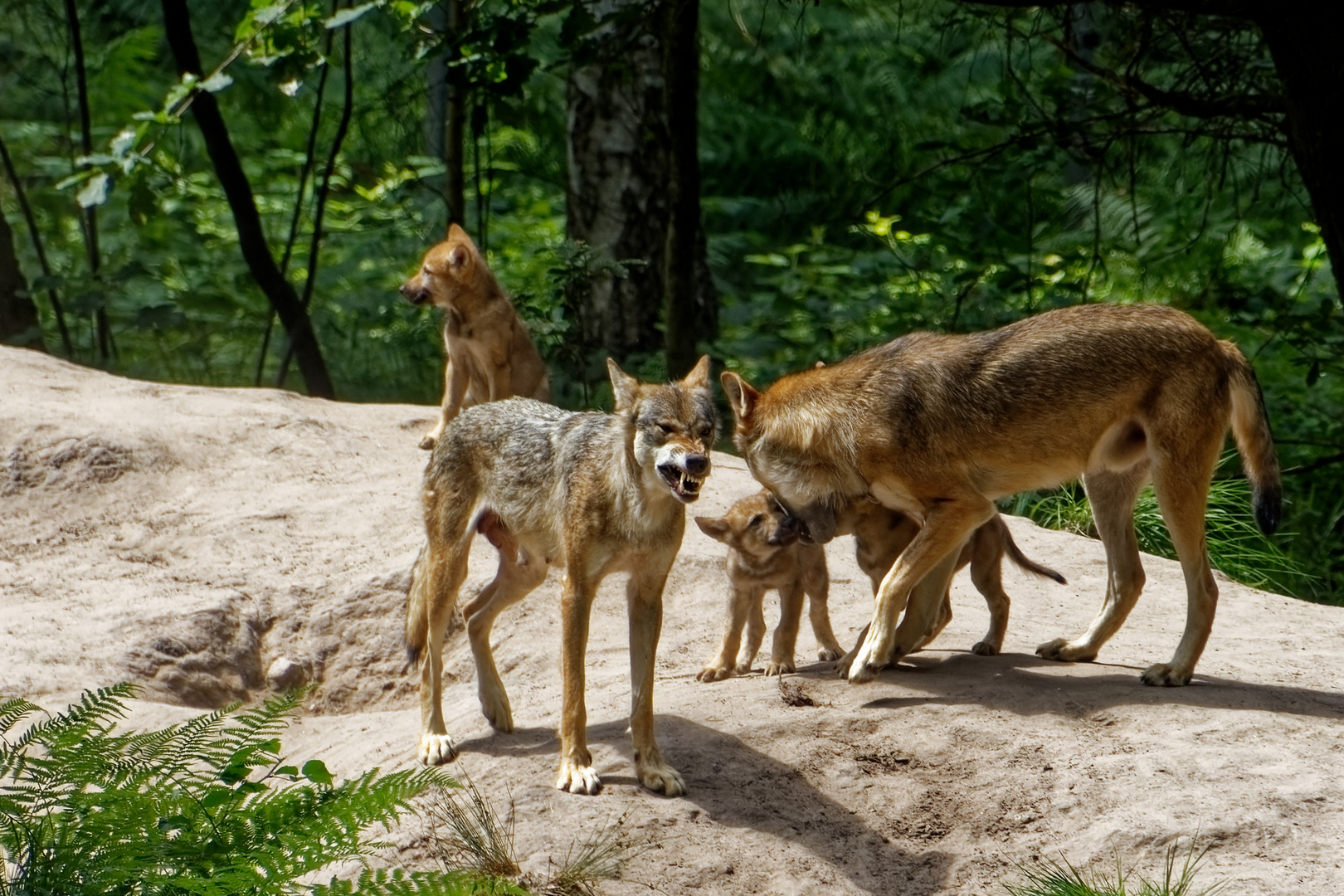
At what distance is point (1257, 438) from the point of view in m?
5.77

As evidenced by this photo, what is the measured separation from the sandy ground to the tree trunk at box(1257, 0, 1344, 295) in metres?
2.24

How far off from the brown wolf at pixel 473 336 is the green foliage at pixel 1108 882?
5420 mm

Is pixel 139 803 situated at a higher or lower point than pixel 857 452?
lower

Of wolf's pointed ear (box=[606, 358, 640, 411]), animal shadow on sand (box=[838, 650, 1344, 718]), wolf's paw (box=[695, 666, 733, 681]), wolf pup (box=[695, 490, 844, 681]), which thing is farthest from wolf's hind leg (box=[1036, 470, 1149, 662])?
wolf's pointed ear (box=[606, 358, 640, 411])

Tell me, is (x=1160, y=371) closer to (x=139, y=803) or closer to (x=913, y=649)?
(x=913, y=649)

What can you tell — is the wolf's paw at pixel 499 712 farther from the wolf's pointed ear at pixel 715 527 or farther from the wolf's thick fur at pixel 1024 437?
the wolf's thick fur at pixel 1024 437

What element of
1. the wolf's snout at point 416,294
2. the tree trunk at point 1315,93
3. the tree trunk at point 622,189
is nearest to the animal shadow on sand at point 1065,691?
the tree trunk at point 1315,93

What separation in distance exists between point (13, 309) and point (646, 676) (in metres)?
9.48

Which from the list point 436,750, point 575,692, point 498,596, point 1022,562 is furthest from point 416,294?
point 575,692

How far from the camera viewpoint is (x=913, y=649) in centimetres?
612

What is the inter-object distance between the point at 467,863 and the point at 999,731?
6.89 feet

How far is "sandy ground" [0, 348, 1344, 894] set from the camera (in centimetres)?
Result: 450

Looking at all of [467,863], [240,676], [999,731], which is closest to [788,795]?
[999,731]

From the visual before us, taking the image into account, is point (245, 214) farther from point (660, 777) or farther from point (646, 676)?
point (660, 777)
